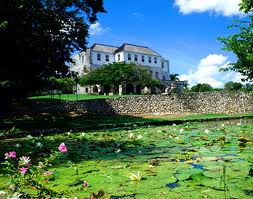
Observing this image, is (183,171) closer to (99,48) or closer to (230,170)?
(230,170)

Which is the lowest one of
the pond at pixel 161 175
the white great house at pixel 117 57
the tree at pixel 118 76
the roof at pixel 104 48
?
the pond at pixel 161 175

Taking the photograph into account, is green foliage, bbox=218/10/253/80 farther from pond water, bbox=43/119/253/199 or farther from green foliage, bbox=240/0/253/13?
pond water, bbox=43/119/253/199

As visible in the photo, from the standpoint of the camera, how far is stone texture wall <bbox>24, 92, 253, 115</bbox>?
115ft

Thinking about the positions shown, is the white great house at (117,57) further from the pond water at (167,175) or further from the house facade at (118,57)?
the pond water at (167,175)

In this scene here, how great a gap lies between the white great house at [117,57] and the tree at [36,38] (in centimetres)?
3465

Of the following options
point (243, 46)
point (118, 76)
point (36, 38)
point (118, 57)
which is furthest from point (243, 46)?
point (118, 57)

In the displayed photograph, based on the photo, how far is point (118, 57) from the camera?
2687 inches

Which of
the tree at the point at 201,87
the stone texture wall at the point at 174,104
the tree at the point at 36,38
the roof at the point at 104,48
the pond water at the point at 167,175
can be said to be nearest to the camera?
the pond water at the point at 167,175

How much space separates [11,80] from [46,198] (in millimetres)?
14921

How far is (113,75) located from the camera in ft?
169

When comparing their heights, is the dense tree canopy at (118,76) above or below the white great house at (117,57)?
below

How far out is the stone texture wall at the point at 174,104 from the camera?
34969 millimetres

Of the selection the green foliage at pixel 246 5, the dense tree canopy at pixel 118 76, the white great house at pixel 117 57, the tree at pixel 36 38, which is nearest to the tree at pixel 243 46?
the green foliage at pixel 246 5

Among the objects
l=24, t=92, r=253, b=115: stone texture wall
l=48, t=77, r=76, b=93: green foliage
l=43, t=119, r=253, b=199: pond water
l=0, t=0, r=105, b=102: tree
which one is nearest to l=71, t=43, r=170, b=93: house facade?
l=24, t=92, r=253, b=115: stone texture wall
